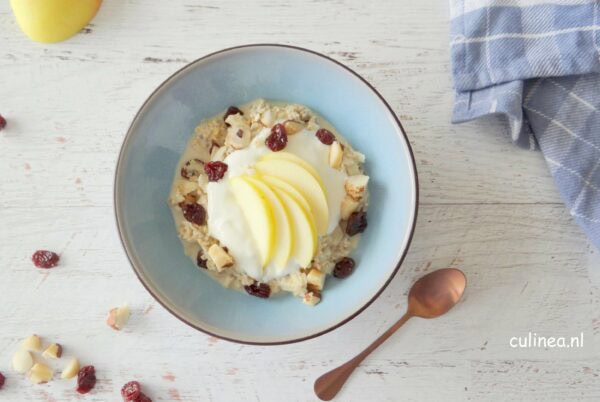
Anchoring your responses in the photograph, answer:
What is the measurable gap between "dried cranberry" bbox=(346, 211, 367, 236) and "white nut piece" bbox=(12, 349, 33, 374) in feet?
2.51

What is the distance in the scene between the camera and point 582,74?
135 cm

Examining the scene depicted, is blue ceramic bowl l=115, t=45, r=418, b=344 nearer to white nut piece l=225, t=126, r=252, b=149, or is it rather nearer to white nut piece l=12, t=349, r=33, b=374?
white nut piece l=225, t=126, r=252, b=149

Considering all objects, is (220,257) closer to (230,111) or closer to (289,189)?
(289,189)

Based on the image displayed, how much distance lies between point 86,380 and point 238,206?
20.7 inches

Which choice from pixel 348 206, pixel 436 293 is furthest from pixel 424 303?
pixel 348 206

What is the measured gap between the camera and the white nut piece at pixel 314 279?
48.9 inches

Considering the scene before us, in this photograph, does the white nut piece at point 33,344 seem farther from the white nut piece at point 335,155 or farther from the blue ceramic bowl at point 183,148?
the white nut piece at point 335,155

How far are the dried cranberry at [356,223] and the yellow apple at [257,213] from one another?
17cm

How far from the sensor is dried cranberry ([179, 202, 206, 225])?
1.28 meters

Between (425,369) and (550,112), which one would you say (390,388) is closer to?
(425,369)

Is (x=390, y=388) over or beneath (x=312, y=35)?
beneath

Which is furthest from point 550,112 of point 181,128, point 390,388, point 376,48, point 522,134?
point 181,128

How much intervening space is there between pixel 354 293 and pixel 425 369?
0.28 m

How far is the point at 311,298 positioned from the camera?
4.10ft
